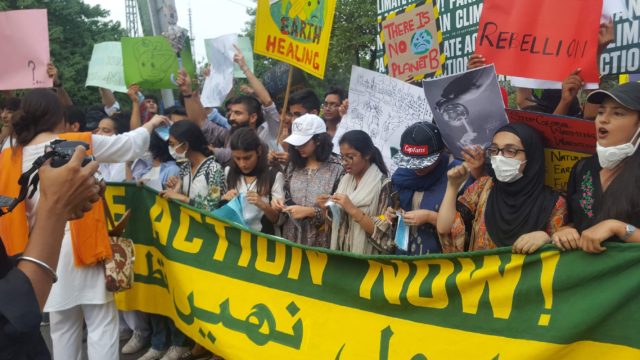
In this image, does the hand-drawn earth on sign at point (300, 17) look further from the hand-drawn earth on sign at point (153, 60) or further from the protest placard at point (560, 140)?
the protest placard at point (560, 140)

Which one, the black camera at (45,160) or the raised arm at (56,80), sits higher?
the raised arm at (56,80)

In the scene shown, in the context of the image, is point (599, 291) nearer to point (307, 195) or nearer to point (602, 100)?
point (602, 100)

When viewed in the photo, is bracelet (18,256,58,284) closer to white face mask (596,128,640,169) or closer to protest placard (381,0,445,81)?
white face mask (596,128,640,169)

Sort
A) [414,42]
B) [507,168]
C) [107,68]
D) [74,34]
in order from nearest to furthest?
[507,168]
[414,42]
[107,68]
[74,34]

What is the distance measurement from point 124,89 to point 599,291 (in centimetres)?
539

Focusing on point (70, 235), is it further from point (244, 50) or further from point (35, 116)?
point (244, 50)

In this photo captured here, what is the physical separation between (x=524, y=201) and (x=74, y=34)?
29.9m

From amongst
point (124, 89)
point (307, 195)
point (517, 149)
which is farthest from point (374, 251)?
point (124, 89)

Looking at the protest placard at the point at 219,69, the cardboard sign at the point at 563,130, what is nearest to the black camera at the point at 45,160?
the cardboard sign at the point at 563,130

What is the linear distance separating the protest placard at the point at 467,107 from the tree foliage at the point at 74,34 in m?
23.5

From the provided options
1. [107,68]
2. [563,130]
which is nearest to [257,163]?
Result: [563,130]

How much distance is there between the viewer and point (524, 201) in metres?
2.94

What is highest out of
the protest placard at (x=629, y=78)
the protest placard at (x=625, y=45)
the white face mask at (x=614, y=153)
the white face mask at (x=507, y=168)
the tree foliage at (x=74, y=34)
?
the tree foliage at (x=74, y=34)

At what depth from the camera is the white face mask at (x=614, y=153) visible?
99.7 inches
